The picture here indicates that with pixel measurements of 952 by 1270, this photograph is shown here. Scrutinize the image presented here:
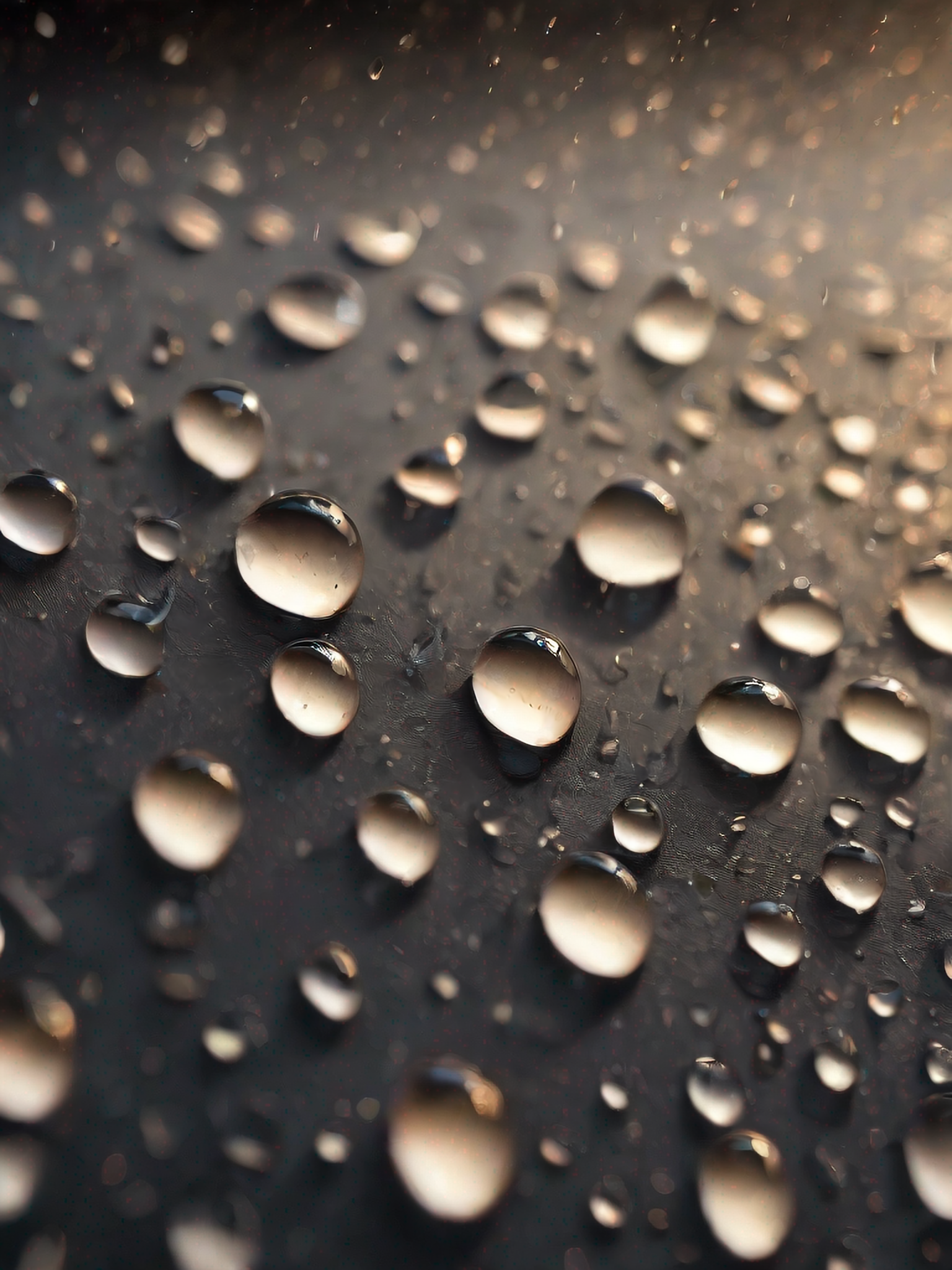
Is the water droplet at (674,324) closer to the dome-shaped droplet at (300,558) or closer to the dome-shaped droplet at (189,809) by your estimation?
the dome-shaped droplet at (300,558)

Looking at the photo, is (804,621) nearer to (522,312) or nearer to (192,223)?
(522,312)

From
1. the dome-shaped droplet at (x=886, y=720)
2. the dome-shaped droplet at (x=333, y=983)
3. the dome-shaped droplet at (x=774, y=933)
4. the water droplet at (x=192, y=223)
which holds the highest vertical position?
the water droplet at (x=192, y=223)

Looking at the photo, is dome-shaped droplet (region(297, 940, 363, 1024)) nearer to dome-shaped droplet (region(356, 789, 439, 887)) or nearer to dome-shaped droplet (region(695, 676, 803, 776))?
dome-shaped droplet (region(356, 789, 439, 887))

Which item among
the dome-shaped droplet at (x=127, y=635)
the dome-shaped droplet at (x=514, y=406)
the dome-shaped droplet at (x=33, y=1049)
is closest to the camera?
the dome-shaped droplet at (x=33, y=1049)

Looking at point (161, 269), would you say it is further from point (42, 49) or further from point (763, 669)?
point (763, 669)

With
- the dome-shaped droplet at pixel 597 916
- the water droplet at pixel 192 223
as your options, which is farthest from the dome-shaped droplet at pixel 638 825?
the water droplet at pixel 192 223

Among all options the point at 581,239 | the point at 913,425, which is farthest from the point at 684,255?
the point at 913,425

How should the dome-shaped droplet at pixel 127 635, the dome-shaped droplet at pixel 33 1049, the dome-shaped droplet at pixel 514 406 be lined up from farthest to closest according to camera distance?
the dome-shaped droplet at pixel 514 406 → the dome-shaped droplet at pixel 127 635 → the dome-shaped droplet at pixel 33 1049

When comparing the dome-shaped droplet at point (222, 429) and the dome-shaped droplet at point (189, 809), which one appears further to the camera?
the dome-shaped droplet at point (222, 429)
